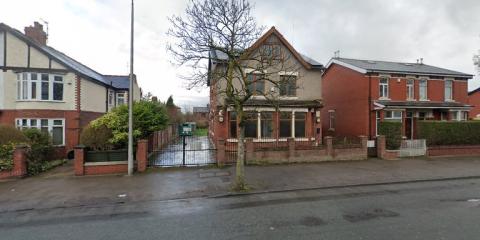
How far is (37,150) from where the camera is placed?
1225 cm

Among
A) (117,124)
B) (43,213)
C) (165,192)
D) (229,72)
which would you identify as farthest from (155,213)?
(117,124)

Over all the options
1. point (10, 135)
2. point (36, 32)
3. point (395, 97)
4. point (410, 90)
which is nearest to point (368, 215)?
point (10, 135)

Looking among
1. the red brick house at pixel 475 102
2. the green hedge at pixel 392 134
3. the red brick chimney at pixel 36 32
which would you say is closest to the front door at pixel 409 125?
the green hedge at pixel 392 134

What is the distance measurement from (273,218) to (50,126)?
16229 millimetres

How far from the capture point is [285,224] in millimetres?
5578

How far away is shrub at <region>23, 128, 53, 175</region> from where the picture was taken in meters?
11.5

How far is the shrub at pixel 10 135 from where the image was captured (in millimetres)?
11516

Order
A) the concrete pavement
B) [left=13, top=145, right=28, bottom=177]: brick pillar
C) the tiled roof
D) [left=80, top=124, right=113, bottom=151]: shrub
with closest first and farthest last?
the concrete pavement < [left=13, top=145, right=28, bottom=177]: brick pillar < [left=80, top=124, right=113, bottom=151]: shrub < the tiled roof

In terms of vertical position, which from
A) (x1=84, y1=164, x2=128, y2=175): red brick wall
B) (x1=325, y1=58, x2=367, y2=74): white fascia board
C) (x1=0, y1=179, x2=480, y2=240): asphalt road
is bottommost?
(x1=0, y1=179, x2=480, y2=240): asphalt road

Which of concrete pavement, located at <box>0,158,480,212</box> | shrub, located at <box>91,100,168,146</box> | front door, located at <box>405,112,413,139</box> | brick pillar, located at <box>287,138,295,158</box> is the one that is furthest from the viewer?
front door, located at <box>405,112,413,139</box>

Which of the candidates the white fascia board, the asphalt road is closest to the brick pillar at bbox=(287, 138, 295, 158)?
the asphalt road

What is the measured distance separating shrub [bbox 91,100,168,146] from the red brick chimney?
12887 mm

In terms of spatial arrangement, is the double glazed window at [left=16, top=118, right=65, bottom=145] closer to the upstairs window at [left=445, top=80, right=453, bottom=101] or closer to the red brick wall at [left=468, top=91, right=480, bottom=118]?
the upstairs window at [left=445, top=80, right=453, bottom=101]

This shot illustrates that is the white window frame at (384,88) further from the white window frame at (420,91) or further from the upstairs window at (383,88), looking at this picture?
the white window frame at (420,91)
